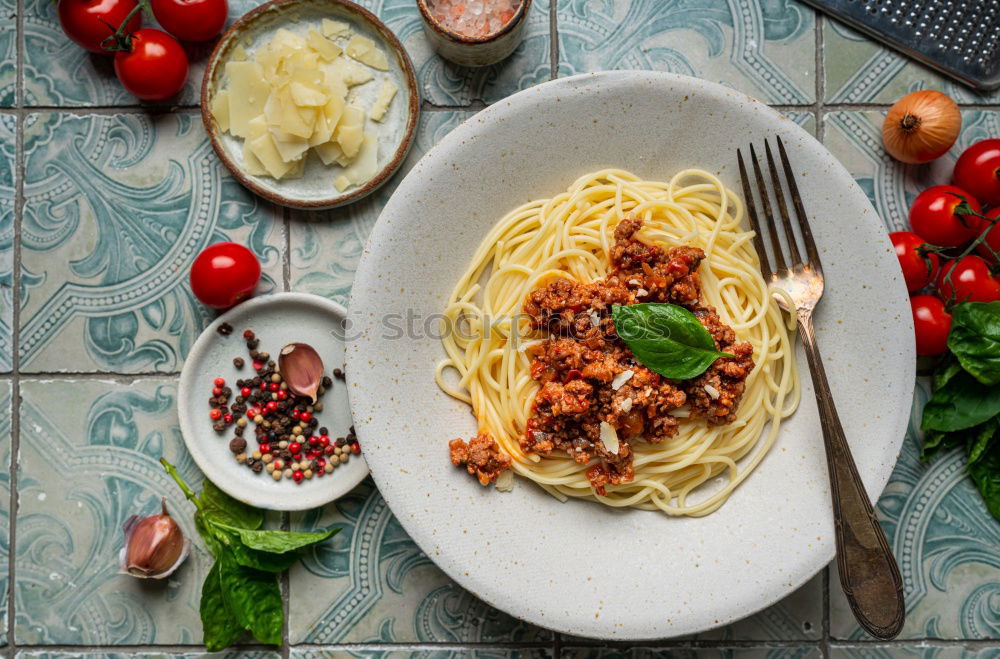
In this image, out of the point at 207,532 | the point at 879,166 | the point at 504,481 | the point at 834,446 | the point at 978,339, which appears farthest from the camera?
the point at 879,166

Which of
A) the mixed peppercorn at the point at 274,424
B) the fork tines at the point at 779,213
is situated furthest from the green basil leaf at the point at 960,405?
the mixed peppercorn at the point at 274,424

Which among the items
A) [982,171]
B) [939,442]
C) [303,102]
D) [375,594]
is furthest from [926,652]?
[303,102]

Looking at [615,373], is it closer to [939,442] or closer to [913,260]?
[913,260]

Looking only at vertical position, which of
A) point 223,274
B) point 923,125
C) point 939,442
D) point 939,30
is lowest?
point 939,442

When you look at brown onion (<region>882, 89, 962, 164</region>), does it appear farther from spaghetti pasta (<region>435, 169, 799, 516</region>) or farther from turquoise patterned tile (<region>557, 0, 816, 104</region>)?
spaghetti pasta (<region>435, 169, 799, 516</region>)

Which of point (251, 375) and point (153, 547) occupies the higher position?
point (251, 375)

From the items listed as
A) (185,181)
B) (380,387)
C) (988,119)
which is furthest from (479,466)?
(988,119)

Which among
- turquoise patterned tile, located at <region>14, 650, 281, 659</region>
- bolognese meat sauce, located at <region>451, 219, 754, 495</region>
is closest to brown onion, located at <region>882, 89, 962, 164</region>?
bolognese meat sauce, located at <region>451, 219, 754, 495</region>
